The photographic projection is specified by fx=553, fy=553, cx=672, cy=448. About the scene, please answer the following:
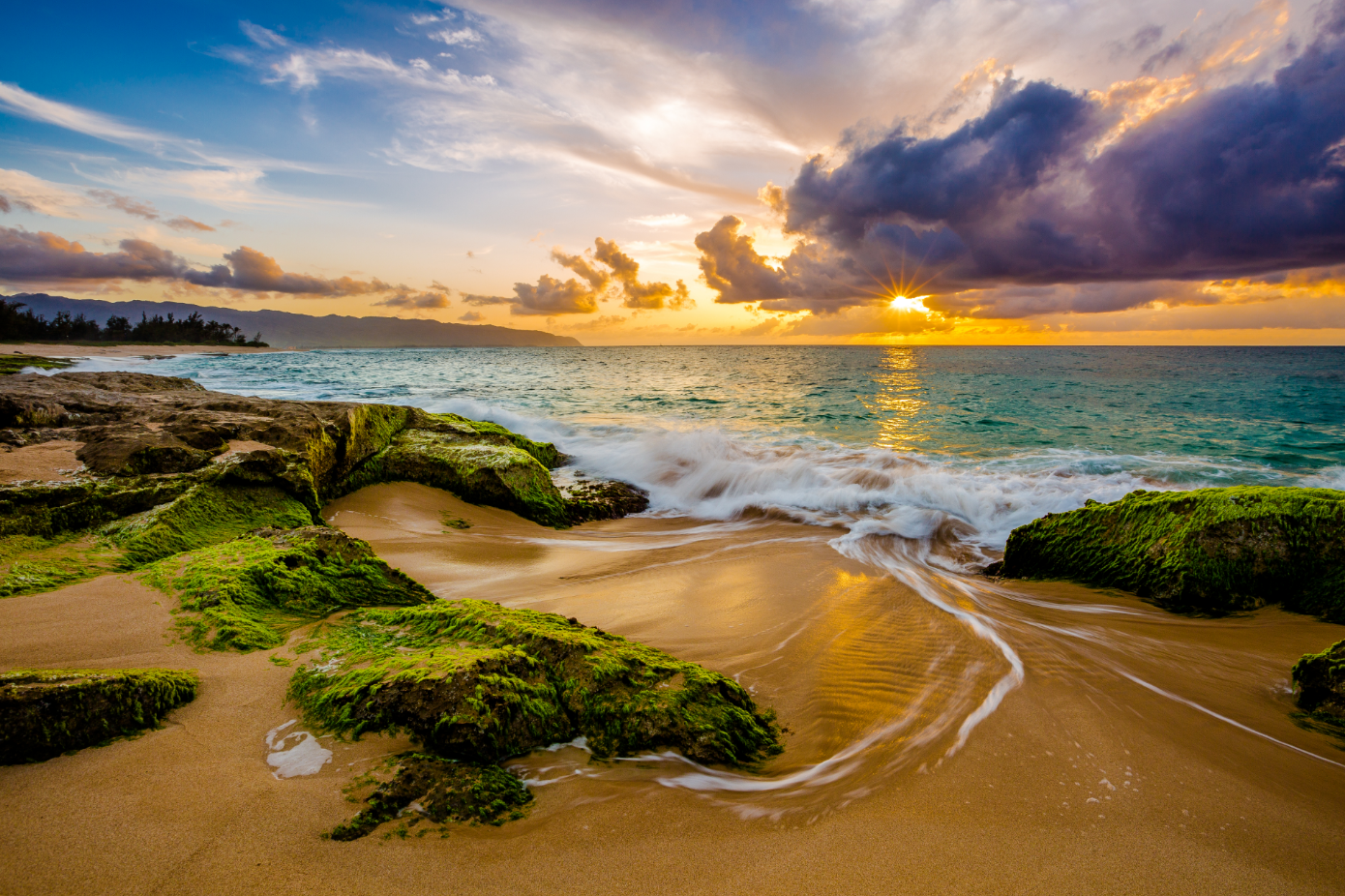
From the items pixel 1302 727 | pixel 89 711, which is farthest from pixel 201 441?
pixel 1302 727

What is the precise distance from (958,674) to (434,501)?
609 centimetres

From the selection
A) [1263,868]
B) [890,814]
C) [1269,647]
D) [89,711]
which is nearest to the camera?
[89,711]

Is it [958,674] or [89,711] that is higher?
[89,711]

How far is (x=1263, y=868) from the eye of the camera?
2.05m

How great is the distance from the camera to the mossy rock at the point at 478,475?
24.1 ft

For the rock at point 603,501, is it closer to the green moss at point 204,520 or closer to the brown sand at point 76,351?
the green moss at point 204,520

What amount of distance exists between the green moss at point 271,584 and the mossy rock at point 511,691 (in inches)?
14.4

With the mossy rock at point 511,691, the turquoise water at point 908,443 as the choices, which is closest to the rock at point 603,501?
the turquoise water at point 908,443

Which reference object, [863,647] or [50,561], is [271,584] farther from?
[863,647]

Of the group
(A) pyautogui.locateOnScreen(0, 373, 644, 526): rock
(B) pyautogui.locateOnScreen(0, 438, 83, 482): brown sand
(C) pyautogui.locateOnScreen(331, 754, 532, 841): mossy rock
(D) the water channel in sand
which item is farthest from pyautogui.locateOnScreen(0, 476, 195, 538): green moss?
(C) pyautogui.locateOnScreen(331, 754, 532, 841): mossy rock

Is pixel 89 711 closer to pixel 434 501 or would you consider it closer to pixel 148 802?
pixel 148 802

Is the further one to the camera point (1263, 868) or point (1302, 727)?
point (1302, 727)

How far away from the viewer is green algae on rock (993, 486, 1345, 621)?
4.57m

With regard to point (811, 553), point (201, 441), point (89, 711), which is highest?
point (201, 441)
